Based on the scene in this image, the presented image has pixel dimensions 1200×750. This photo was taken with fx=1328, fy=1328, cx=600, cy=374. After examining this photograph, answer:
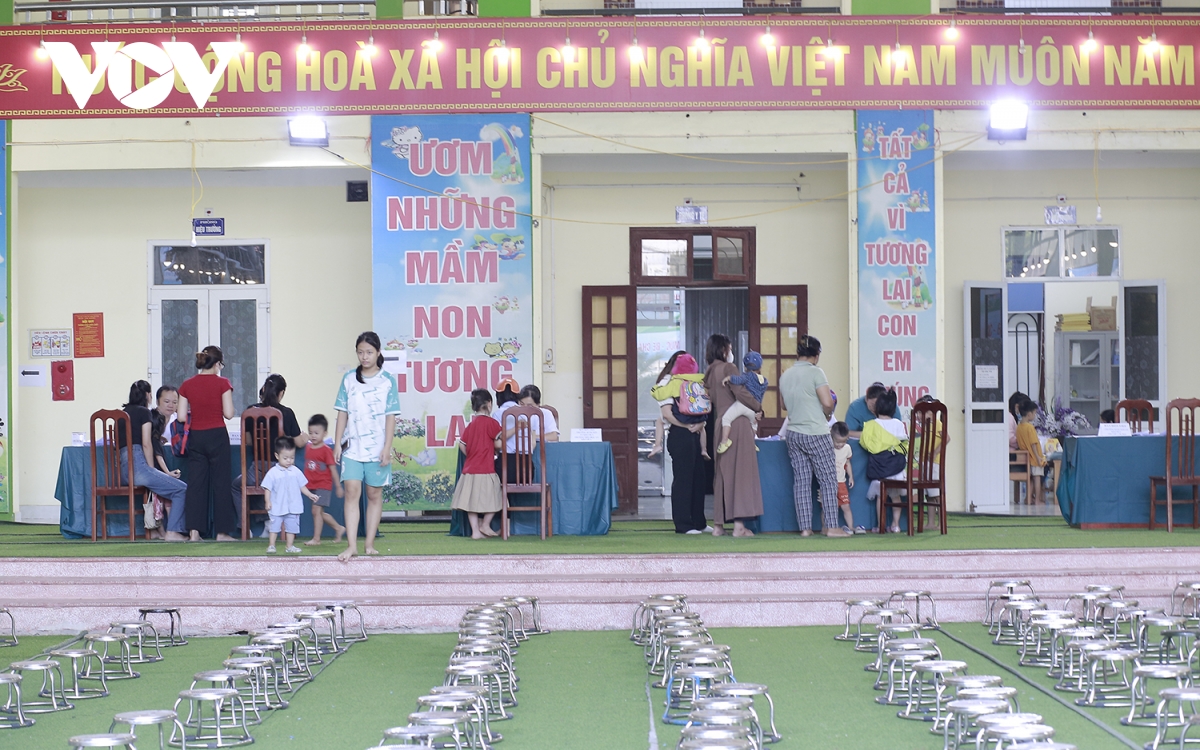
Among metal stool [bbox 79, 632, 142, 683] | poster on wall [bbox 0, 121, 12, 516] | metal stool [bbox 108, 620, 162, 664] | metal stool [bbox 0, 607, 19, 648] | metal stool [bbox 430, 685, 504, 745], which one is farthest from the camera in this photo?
poster on wall [bbox 0, 121, 12, 516]

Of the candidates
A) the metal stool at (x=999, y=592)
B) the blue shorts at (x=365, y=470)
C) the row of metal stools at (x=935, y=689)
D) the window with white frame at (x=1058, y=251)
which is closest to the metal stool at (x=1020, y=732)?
the row of metal stools at (x=935, y=689)

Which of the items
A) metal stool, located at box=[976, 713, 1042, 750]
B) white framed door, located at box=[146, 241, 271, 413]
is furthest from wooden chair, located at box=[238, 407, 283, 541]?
metal stool, located at box=[976, 713, 1042, 750]

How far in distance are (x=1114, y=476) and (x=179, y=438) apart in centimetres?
654

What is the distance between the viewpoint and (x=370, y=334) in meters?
8.06

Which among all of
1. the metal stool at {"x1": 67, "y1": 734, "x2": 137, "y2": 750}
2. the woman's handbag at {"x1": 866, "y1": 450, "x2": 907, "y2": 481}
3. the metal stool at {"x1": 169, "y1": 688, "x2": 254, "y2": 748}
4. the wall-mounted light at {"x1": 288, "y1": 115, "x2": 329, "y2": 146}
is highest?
the wall-mounted light at {"x1": 288, "y1": 115, "x2": 329, "y2": 146}

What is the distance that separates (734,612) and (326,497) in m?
3.12

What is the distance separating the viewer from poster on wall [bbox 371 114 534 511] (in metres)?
11.1

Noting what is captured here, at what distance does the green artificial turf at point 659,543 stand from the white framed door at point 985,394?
2026 mm

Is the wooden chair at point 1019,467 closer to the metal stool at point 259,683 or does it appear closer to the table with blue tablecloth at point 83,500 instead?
the table with blue tablecloth at point 83,500

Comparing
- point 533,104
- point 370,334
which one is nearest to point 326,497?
point 370,334

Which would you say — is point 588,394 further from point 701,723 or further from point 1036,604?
point 701,723

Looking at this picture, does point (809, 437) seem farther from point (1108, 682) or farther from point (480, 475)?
point (1108, 682)

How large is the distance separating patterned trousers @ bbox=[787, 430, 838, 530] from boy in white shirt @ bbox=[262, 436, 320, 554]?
3.29 metres

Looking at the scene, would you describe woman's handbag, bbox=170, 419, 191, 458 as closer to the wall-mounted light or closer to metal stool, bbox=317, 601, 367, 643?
metal stool, bbox=317, 601, 367, 643
